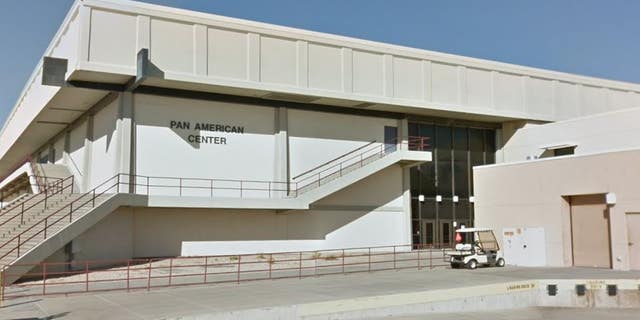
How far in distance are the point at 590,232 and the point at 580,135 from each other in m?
9.69

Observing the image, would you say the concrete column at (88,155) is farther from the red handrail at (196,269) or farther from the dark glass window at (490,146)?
the dark glass window at (490,146)

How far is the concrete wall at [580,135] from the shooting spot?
107 ft

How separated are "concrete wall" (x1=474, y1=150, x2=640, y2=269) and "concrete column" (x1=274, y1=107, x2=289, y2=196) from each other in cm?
1005

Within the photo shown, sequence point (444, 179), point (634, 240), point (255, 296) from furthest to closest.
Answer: point (444, 179)
point (634, 240)
point (255, 296)

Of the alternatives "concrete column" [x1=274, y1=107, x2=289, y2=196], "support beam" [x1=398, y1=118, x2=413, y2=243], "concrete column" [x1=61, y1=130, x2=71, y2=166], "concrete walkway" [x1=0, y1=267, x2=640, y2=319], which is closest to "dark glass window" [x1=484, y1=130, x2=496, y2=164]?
"support beam" [x1=398, y1=118, x2=413, y2=243]

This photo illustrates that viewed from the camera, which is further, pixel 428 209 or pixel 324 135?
pixel 428 209

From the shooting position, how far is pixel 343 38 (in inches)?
1318

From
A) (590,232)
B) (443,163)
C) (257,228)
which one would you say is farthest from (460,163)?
(257,228)

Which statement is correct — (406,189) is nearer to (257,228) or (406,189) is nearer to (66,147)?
(257,228)

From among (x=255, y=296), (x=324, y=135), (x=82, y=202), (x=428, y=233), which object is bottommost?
(x=255, y=296)

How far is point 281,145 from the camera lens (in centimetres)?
3222

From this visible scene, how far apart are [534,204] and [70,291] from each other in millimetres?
20527

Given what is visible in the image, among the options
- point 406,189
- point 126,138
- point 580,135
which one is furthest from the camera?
point 406,189

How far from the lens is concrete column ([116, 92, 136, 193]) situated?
28.2 metres
